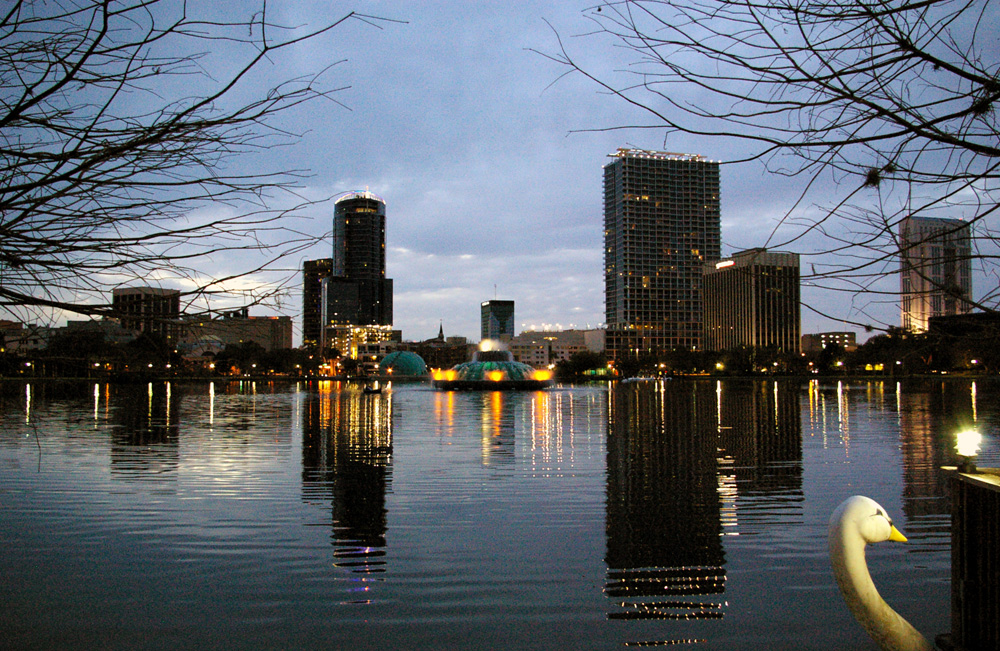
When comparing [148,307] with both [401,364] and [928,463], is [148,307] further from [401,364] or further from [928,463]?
[401,364]

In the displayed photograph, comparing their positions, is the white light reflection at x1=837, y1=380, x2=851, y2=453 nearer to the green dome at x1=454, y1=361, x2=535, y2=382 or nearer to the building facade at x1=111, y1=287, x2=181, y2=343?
the building facade at x1=111, y1=287, x2=181, y2=343

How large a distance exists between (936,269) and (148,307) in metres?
3.85

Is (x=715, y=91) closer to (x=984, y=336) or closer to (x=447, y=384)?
(x=984, y=336)

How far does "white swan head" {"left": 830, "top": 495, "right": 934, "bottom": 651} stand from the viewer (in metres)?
3.76

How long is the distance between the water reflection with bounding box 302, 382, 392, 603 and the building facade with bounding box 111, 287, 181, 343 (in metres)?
2.83

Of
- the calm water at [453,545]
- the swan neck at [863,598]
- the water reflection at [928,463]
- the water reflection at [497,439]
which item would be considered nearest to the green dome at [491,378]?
the water reflection at [497,439]

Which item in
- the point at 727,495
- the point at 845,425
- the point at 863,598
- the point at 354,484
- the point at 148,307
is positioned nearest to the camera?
the point at 148,307

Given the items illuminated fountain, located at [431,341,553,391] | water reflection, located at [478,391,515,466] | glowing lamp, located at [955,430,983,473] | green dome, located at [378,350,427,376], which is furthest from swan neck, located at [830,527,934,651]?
green dome, located at [378,350,427,376]

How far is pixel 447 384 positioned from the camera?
63.2m

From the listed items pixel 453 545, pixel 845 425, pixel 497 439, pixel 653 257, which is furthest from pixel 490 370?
pixel 653 257

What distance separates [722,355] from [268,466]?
12211cm

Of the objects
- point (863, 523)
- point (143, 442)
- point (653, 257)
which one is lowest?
point (143, 442)

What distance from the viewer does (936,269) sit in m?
3.49

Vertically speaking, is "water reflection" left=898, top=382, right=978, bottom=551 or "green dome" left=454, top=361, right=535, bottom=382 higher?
"green dome" left=454, top=361, right=535, bottom=382
